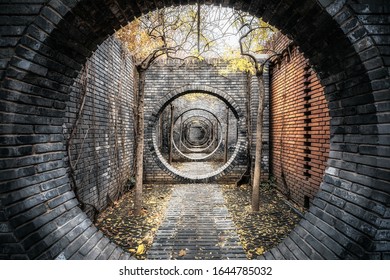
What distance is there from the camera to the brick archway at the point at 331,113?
1708mm

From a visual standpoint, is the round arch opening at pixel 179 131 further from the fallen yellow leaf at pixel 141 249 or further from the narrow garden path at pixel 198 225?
the fallen yellow leaf at pixel 141 249

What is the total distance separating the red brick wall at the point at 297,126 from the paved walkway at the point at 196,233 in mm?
2058

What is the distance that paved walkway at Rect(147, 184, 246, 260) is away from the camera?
343cm

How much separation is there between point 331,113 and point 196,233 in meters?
3.11

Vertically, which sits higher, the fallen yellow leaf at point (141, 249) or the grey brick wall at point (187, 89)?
the grey brick wall at point (187, 89)

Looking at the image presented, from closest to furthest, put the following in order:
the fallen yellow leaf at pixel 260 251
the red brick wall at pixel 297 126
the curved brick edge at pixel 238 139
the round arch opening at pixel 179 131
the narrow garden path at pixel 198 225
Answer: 1. the fallen yellow leaf at pixel 260 251
2. the narrow garden path at pixel 198 225
3. the red brick wall at pixel 297 126
4. the curved brick edge at pixel 238 139
5. the round arch opening at pixel 179 131

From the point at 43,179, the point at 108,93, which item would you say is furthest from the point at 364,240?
the point at 108,93

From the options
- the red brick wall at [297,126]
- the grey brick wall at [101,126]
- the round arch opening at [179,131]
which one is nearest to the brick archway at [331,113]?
the grey brick wall at [101,126]

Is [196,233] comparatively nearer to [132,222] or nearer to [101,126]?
[132,222]

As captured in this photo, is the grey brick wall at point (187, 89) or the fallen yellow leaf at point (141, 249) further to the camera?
the grey brick wall at point (187, 89)

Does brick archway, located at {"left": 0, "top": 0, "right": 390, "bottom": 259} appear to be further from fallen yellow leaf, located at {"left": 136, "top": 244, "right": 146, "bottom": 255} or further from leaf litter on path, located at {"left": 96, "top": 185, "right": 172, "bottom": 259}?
leaf litter on path, located at {"left": 96, "top": 185, "right": 172, "bottom": 259}
